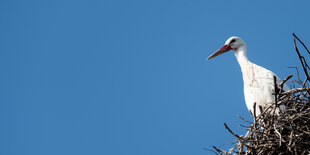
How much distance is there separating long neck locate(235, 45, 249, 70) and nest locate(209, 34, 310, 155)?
1.61 meters

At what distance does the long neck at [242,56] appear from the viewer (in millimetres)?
5016

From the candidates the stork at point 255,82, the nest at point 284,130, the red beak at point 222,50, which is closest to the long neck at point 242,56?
the stork at point 255,82

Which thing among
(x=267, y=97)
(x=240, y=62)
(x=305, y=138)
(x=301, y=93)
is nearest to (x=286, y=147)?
(x=305, y=138)

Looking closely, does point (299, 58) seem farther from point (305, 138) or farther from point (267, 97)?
point (267, 97)

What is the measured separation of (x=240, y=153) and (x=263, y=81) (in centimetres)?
139

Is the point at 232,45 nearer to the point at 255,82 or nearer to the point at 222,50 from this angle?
the point at 222,50

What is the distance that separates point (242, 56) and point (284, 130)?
2.04 m

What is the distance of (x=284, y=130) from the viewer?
3.24 metres

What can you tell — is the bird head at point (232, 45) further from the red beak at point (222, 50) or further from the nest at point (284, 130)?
the nest at point (284, 130)

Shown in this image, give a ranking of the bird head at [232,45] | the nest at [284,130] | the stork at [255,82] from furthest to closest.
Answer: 1. the bird head at [232,45]
2. the stork at [255,82]
3. the nest at [284,130]

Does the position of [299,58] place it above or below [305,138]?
above

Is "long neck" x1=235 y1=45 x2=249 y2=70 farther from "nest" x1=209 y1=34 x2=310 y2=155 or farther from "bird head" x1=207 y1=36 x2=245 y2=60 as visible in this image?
"nest" x1=209 y1=34 x2=310 y2=155

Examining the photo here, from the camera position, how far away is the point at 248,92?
182 inches

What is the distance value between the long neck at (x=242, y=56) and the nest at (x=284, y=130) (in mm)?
1610
